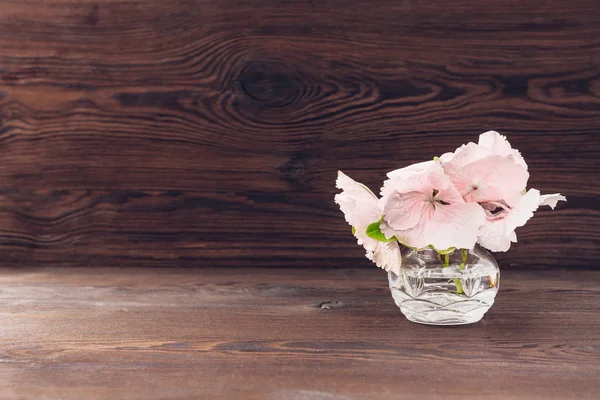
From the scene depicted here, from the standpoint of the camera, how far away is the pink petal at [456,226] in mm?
790

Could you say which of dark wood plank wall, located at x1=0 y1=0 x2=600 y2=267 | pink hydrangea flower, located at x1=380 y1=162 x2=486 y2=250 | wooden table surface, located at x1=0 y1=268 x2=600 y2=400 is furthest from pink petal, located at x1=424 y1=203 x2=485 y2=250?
dark wood plank wall, located at x1=0 y1=0 x2=600 y2=267

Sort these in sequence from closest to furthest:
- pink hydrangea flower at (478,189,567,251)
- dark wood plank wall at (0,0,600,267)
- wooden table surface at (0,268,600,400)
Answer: wooden table surface at (0,268,600,400) < pink hydrangea flower at (478,189,567,251) < dark wood plank wall at (0,0,600,267)

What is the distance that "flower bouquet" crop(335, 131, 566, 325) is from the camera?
2.61 feet

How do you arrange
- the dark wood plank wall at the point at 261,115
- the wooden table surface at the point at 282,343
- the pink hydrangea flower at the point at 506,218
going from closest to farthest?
1. the wooden table surface at the point at 282,343
2. the pink hydrangea flower at the point at 506,218
3. the dark wood plank wall at the point at 261,115

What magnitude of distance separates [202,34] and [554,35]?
0.73 meters

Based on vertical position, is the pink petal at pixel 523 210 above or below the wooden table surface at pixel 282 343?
above

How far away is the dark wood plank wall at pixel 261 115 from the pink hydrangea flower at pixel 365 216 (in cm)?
49

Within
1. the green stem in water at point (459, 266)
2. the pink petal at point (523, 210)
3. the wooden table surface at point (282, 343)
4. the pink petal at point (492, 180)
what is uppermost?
the pink petal at point (492, 180)

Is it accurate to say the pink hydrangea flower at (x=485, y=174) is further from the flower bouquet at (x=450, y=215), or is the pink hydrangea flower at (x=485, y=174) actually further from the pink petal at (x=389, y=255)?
the pink petal at (x=389, y=255)

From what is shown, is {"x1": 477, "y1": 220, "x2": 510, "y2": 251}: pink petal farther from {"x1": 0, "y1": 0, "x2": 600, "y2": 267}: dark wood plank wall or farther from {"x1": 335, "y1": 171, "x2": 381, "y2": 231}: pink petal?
{"x1": 0, "y1": 0, "x2": 600, "y2": 267}: dark wood plank wall

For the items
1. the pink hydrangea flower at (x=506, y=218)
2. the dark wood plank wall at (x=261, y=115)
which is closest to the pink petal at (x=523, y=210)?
the pink hydrangea flower at (x=506, y=218)

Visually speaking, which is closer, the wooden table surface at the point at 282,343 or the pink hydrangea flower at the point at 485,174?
the wooden table surface at the point at 282,343

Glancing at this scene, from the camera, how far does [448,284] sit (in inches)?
35.0

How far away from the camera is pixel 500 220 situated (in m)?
0.82
